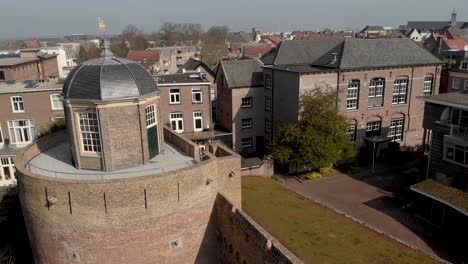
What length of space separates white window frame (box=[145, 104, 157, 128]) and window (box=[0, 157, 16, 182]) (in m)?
30.4

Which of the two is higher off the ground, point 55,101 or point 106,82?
point 106,82

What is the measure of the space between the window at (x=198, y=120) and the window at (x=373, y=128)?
22.1m

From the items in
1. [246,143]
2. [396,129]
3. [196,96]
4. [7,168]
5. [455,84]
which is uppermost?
[196,96]

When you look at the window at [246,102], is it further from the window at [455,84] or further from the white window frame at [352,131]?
the window at [455,84]

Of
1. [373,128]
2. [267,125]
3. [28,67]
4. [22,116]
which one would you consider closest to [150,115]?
[267,125]

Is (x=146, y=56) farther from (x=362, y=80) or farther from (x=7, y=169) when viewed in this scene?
(x=362, y=80)

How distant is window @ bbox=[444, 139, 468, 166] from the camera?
31.0 meters

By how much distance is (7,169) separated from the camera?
45.3 m

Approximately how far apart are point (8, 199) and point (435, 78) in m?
51.4

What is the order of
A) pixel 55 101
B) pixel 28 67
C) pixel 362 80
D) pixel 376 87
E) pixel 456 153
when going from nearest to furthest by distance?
pixel 456 153
pixel 362 80
pixel 55 101
pixel 376 87
pixel 28 67

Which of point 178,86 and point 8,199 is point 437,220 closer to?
point 178,86

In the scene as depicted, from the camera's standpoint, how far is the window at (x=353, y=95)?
1747 inches

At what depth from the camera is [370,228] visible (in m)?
27.7

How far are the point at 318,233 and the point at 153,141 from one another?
13.5m
